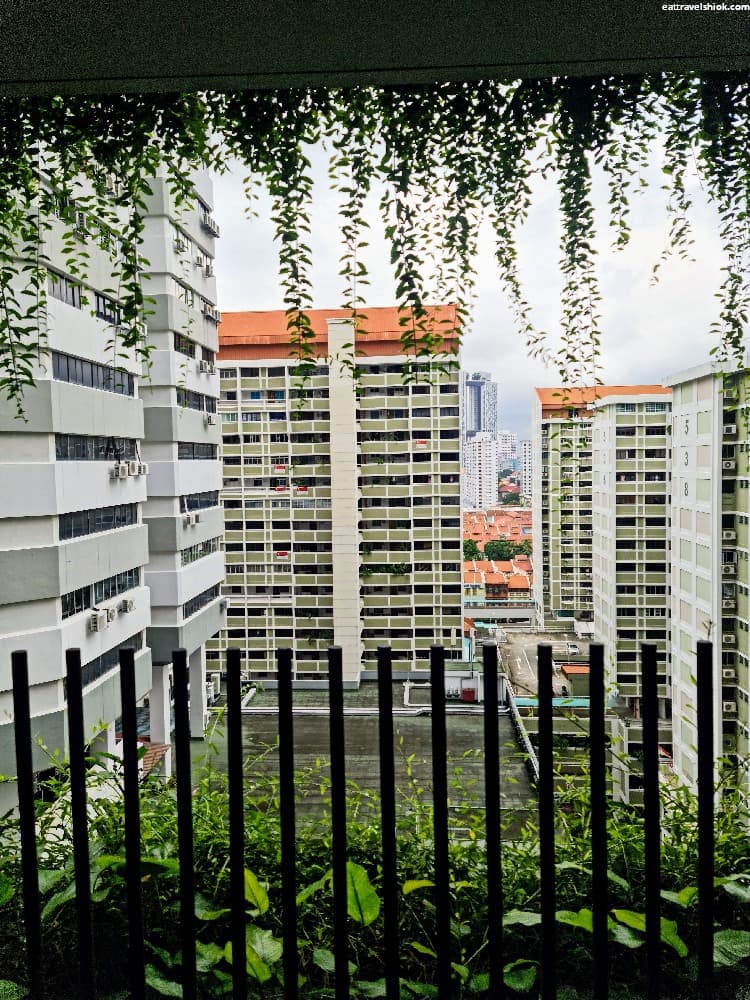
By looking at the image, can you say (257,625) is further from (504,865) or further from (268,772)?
(504,865)

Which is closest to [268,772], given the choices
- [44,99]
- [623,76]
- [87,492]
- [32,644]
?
[32,644]

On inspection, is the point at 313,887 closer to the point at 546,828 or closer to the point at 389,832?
the point at 389,832

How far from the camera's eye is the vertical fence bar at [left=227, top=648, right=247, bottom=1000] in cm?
97

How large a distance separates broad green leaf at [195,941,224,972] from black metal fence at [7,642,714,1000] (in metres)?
0.04

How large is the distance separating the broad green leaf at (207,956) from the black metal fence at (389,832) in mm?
37

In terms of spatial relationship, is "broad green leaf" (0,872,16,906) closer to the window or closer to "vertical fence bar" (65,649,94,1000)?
"vertical fence bar" (65,649,94,1000)

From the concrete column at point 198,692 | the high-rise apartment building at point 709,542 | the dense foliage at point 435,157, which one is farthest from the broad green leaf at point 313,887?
the concrete column at point 198,692

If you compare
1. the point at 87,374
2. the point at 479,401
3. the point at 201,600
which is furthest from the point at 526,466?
the point at 87,374

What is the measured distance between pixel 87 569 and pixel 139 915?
78.6 inches

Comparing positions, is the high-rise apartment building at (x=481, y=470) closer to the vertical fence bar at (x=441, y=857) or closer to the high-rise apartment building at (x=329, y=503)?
the high-rise apartment building at (x=329, y=503)

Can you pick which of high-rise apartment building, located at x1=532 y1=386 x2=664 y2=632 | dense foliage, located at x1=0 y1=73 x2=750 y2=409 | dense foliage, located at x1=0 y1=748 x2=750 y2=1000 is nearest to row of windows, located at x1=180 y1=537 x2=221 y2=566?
high-rise apartment building, located at x1=532 y1=386 x2=664 y2=632

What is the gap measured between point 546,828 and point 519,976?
0.24 m

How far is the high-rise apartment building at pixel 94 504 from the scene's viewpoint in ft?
8.21

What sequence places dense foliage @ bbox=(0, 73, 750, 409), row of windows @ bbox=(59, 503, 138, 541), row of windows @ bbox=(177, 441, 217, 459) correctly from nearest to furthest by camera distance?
1. dense foliage @ bbox=(0, 73, 750, 409)
2. row of windows @ bbox=(177, 441, 217, 459)
3. row of windows @ bbox=(59, 503, 138, 541)
